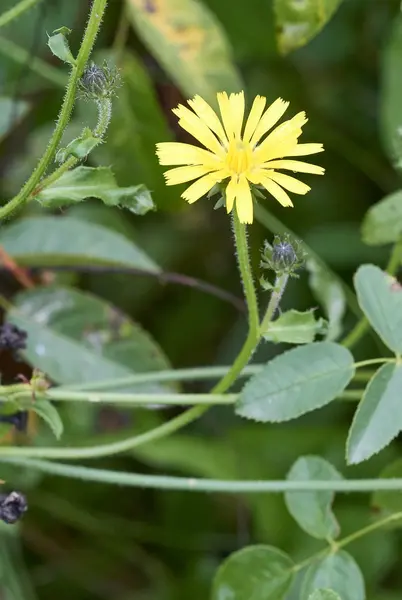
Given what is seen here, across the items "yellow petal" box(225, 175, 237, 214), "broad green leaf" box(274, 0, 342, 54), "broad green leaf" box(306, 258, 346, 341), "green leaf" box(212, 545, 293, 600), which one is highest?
"broad green leaf" box(274, 0, 342, 54)

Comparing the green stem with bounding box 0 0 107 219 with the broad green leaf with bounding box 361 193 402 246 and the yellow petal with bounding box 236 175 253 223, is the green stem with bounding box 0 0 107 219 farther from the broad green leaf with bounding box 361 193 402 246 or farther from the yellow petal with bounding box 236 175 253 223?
the broad green leaf with bounding box 361 193 402 246

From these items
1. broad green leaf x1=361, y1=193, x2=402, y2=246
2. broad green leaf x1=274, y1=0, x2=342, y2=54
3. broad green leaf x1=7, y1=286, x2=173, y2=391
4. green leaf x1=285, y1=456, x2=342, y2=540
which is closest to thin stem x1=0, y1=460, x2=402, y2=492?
green leaf x1=285, y1=456, x2=342, y2=540

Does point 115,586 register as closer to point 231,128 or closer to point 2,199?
point 2,199

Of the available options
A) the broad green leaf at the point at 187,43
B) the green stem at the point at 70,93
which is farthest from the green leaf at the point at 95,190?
the broad green leaf at the point at 187,43

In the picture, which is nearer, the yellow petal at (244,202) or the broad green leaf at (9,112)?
the yellow petal at (244,202)

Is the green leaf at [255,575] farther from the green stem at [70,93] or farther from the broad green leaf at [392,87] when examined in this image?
the broad green leaf at [392,87]

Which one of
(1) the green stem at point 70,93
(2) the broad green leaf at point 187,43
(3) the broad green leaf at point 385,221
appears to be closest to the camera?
(1) the green stem at point 70,93

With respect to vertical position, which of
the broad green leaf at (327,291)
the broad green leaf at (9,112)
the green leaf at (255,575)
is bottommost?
the green leaf at (255,575)

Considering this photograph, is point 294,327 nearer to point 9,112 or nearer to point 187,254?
point 9,112
